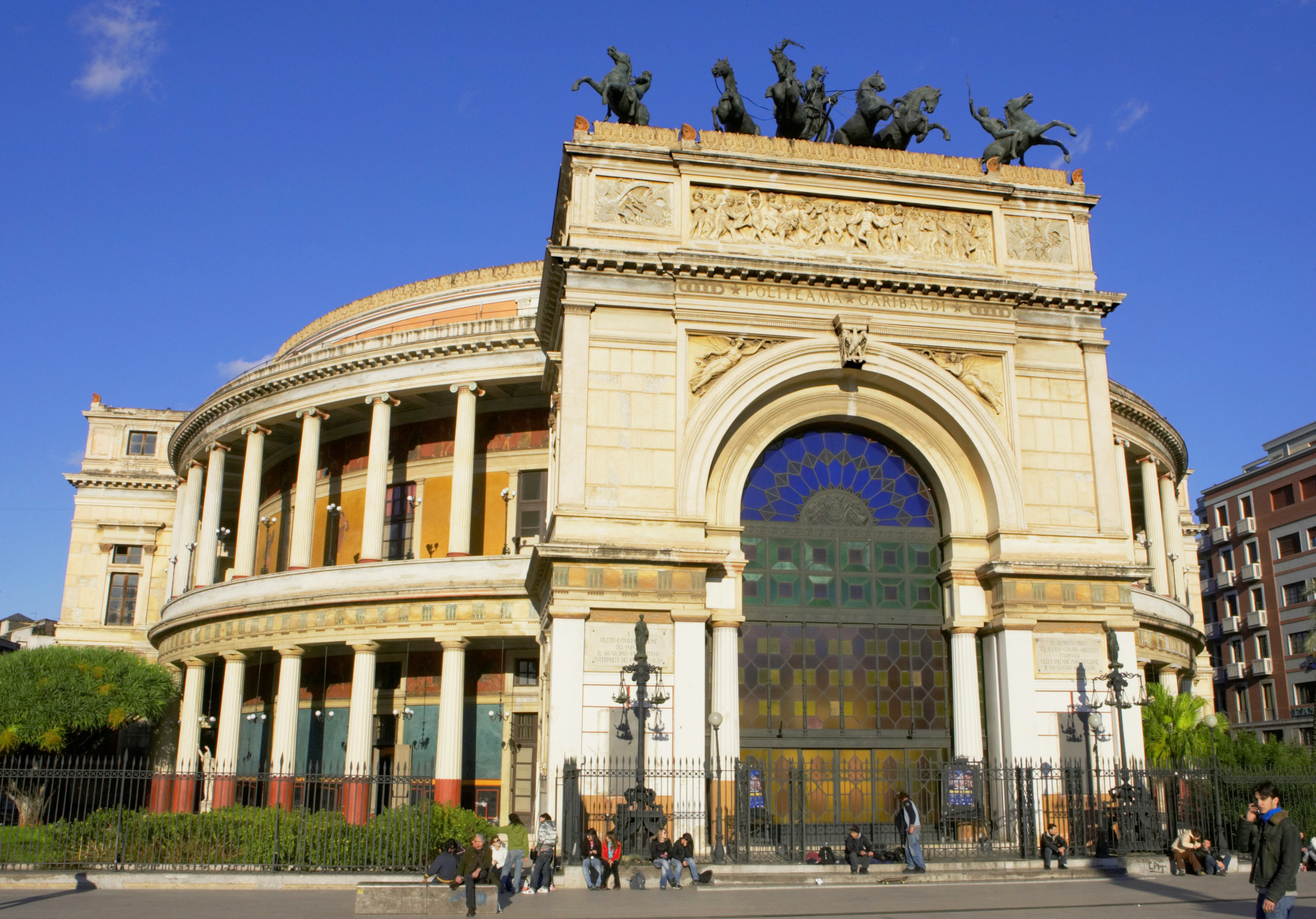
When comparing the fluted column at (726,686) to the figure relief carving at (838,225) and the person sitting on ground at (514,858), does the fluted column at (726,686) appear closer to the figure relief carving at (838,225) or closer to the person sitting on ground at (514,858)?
the person sitting on ground at (514,858)

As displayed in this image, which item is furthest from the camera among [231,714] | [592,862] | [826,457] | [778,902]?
[231,714]

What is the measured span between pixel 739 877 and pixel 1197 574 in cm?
4230

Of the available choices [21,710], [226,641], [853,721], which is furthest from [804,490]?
[21,710]

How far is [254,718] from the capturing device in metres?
39.9

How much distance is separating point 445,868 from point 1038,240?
19400 millimetres

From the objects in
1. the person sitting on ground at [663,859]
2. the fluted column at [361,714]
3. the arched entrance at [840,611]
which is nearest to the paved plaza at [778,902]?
the person sitting on ground at [663,859]

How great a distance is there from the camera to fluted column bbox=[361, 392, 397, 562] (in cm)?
3656

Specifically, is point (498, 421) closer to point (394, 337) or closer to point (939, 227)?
point (394, 337)

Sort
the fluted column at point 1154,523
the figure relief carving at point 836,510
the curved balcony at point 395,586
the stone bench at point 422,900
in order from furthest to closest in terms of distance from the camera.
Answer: the fluted column at point 1154,523, the curved balcony at point 395,586, the figure relief carving at point 836,510, the stone bench at point 422,900

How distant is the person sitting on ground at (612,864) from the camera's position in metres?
19.1

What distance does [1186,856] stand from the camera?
21219 mm

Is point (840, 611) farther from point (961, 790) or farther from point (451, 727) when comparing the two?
point (451, 727)

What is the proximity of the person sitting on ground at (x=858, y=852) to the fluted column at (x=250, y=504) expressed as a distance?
2513 centimetres

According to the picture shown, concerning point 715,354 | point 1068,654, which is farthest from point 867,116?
point 1068,654
